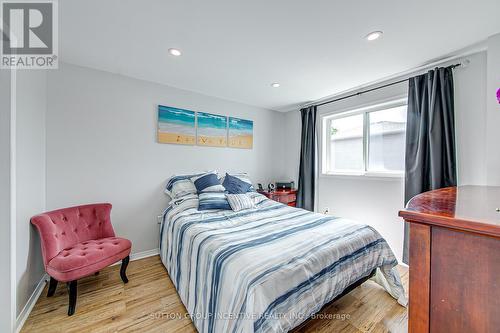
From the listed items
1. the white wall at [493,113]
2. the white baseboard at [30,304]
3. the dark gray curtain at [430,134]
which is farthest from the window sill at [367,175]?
the white baseboard at [30,304]

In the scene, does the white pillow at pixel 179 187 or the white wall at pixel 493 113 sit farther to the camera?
the white pillow at pixel 179 187

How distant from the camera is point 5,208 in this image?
137 cm

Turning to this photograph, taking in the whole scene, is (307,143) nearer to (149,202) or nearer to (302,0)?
(302,0)

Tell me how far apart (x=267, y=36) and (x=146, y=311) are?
2.69 m

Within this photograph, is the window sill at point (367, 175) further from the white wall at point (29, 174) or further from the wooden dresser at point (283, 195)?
the white wall at point (29, 174)

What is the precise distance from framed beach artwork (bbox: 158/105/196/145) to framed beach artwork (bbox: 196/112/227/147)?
0.10m

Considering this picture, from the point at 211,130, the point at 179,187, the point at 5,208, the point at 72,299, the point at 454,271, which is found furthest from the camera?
the point at 211,130

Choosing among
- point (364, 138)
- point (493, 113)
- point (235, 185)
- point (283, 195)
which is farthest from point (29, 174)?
point (493, 113)

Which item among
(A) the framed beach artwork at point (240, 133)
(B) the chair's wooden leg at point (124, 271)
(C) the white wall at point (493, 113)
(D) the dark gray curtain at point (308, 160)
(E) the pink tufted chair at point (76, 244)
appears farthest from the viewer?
(D) the dark gray curtain at point (308, 160)

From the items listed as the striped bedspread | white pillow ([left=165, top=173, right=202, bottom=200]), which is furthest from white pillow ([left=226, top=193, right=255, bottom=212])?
white pillow ([left=165, top=173, right=202, bottom=200])

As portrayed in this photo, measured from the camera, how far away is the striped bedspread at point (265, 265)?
114cm

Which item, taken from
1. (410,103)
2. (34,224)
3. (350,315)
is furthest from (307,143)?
(34,224)

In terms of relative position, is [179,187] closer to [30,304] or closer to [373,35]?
[30,304]

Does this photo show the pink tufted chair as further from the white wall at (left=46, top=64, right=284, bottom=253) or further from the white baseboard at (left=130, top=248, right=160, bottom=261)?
the white baseboard at (left=130, top=248, right=160, bottom=261)
